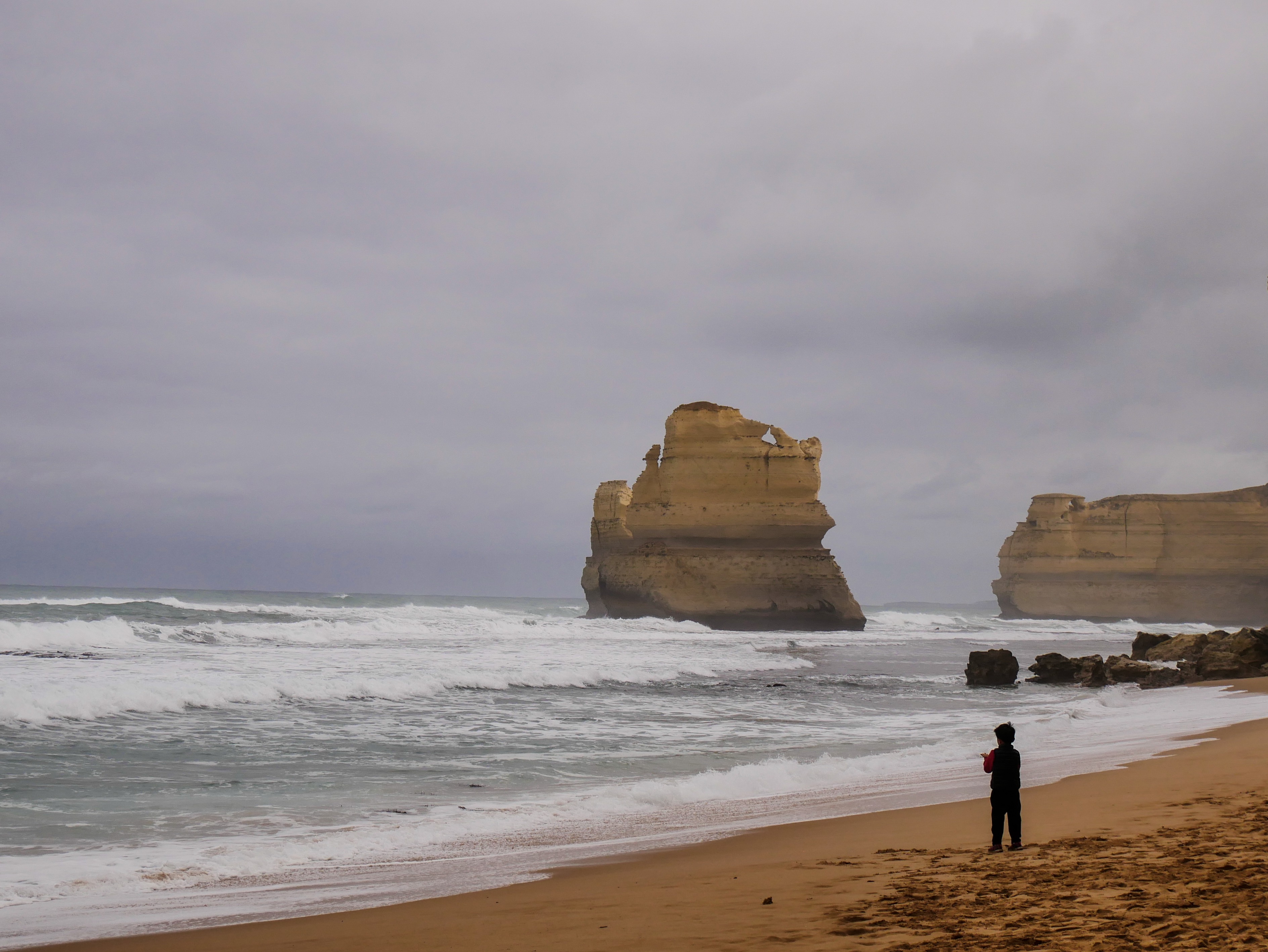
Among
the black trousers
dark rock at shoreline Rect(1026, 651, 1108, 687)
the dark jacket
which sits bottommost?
dark rock at shoreline Rect(1026, 651, 1108, 687)

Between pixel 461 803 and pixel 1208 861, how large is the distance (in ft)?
19.5

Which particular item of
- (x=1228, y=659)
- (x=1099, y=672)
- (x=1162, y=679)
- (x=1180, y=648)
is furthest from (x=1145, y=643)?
(x=1162, y=679)

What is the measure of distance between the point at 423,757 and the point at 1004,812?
725 centimetres

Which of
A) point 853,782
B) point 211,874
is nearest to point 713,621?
point 853,782

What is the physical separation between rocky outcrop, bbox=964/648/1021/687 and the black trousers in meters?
17.0

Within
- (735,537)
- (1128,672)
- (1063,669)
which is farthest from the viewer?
(735,537)

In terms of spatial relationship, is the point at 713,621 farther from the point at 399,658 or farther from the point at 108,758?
the point at 108,758

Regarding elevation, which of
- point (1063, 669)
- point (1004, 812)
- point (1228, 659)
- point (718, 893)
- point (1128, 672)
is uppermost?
point (1004, 812)

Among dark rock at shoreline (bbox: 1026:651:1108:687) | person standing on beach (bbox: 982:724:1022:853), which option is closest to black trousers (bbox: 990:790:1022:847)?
person standing on beach (bbox: 982:724:1022:853)

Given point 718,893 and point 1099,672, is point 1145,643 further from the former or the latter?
point 718,893

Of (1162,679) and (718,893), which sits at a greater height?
(718,893)

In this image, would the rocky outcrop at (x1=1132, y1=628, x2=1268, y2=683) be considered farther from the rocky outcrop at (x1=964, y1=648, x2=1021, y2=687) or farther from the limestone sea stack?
the limestone sea stack

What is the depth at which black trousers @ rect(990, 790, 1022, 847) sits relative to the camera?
6203 mm

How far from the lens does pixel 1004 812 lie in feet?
20.7
